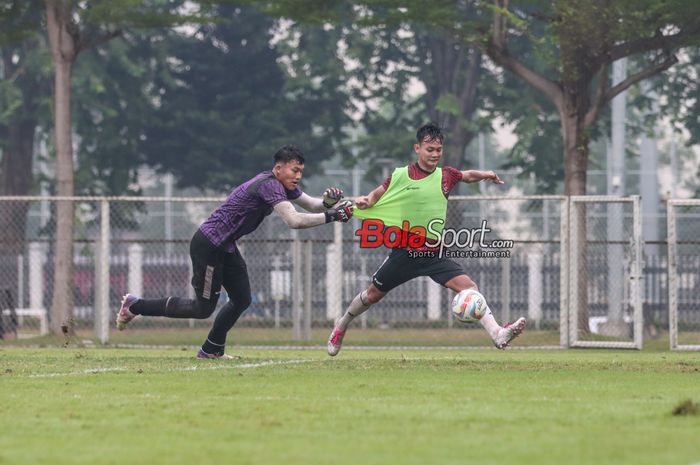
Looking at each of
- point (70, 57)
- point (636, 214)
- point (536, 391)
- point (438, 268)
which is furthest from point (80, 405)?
point (70, 57)

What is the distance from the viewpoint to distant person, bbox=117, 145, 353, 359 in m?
13.3

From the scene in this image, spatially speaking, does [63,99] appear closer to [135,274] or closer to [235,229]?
[135,274]

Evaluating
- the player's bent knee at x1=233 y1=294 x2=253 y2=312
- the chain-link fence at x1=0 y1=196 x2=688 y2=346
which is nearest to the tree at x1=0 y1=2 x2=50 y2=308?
the chain-link fence at x1=0 y1=196 x2=688 y2=346

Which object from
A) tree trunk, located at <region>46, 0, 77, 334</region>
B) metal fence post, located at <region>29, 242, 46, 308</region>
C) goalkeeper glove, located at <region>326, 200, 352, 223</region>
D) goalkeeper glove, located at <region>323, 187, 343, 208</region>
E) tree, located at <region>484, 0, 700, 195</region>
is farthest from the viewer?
metal fence post, located at <region>29, 242, 46, 308</region>

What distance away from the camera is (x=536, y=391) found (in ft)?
33.7

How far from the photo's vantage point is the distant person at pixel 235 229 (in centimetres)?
1327

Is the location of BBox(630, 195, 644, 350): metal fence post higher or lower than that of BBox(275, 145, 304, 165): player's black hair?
lower

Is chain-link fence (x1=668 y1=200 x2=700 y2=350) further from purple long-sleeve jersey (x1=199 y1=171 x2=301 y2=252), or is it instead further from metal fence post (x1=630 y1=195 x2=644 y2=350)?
purple long-sleeve jersey (x1=199 y1=171 x2=301 y2=252)

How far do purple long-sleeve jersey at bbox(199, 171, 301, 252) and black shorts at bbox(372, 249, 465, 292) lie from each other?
1.16m

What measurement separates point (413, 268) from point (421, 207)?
0.63m

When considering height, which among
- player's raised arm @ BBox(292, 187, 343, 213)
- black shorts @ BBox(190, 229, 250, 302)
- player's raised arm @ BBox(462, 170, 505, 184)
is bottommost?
black shorts @ BBox(190, 229, 250, 302)

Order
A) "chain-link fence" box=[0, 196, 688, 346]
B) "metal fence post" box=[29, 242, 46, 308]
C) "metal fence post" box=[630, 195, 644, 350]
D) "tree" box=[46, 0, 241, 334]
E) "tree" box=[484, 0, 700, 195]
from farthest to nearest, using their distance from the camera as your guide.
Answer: "metal fence post" box=[29, 242, 46, 308], "tree" box=[46, 0, 241, 334], "tree" box=[484, 0, 700, 195], "chain-link fence" box=[0, 196, 688, 346], "metal fence post" box=[630, 195, 644, 350]

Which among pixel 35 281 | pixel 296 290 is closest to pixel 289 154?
pixel 296 290

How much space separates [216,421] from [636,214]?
12600 mm
